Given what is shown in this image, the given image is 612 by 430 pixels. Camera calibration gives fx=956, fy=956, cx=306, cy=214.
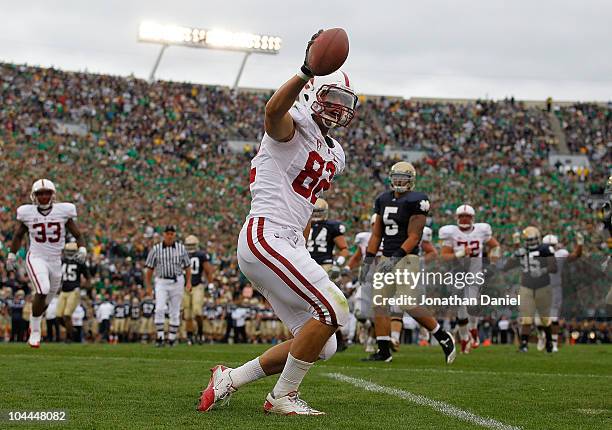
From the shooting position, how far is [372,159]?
117 feet

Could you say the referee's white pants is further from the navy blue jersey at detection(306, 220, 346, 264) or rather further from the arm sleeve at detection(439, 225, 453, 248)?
the arm sleeve at detection(439, 225, 453, 248)

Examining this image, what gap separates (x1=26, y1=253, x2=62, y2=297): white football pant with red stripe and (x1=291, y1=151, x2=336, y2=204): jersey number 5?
645cm

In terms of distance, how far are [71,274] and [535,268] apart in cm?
768

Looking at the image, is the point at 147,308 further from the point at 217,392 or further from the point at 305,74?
the point at 305,74

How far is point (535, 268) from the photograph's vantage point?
565 inches

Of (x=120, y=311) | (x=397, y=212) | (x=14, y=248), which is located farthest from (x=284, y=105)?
(x=120, y=311)

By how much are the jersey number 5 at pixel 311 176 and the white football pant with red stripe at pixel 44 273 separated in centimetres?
645

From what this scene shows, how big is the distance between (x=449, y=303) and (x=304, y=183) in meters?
9.46

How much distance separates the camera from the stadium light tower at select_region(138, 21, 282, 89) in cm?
4153

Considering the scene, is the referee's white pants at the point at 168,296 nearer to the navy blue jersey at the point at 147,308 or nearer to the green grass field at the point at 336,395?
the navy blue jersey at the point at 147,308

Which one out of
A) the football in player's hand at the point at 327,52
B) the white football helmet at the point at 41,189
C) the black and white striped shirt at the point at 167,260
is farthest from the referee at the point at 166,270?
the football in player's hand at the point at 327,52

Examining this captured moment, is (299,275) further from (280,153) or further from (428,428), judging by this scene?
(428,428)

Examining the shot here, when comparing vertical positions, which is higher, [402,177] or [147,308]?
[402,177]

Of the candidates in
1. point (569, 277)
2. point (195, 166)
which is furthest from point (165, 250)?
point (195, 166)
